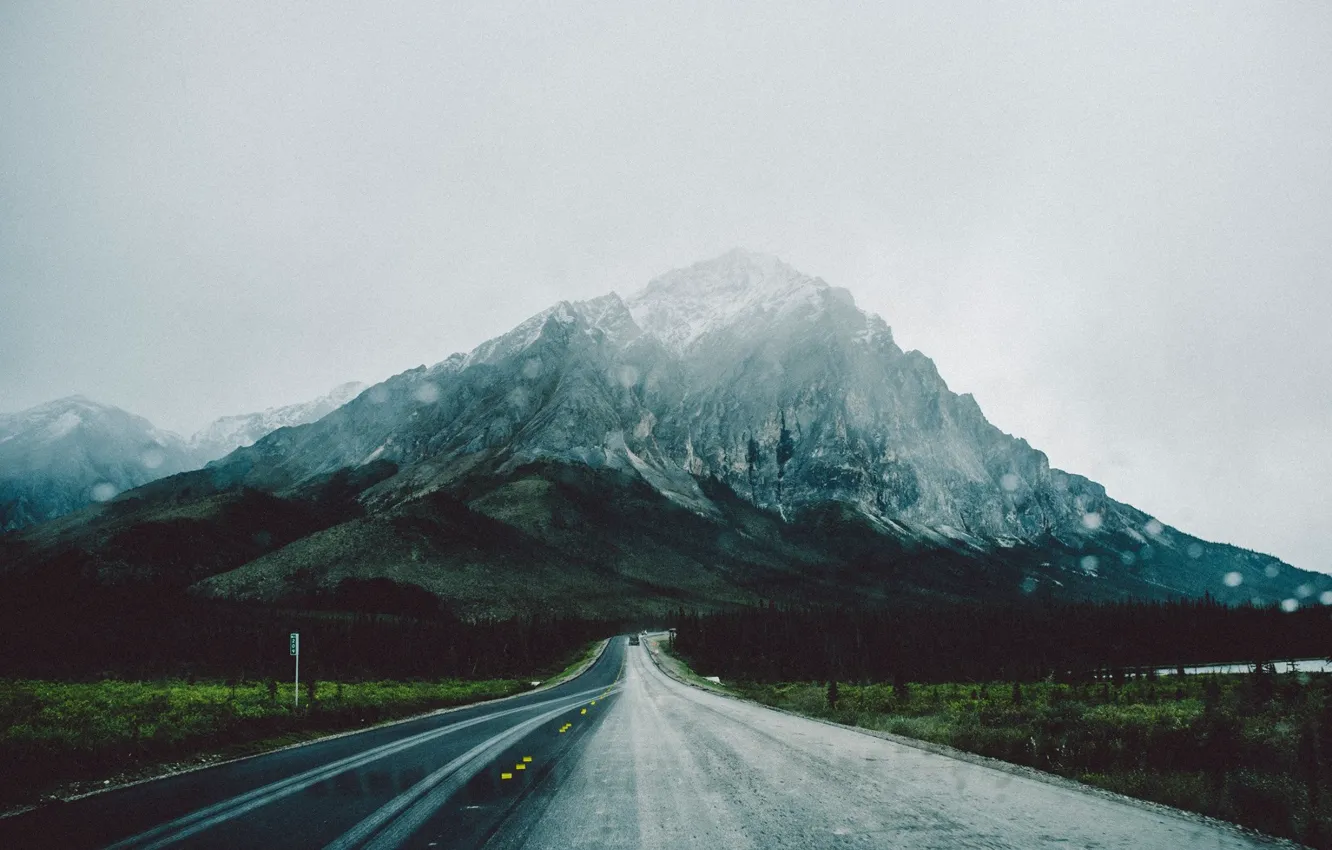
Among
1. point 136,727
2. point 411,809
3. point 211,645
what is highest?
point 411,809

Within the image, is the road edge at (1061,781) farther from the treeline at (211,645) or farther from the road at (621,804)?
the treeline at (211,645)

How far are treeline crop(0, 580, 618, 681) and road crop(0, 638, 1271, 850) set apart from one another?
39.6m

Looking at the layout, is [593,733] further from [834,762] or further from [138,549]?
[138,549]

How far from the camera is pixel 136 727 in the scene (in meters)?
17.3

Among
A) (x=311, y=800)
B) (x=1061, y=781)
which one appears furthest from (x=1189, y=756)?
(x=311, y=800)

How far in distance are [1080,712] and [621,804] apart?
1768cm

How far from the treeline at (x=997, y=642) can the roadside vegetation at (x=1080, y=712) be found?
0.55 m

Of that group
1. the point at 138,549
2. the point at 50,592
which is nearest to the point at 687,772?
the point at 50,592

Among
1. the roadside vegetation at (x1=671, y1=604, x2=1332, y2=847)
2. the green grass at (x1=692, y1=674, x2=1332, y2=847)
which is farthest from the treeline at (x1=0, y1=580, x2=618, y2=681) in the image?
the green grass at (x1=692, y1=674, x2=1332, y2=847)

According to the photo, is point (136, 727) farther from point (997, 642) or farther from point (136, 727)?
point (997, 642)

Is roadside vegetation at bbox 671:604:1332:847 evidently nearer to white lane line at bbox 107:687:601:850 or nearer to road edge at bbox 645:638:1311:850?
road edge at bbox 645:638:1311:850

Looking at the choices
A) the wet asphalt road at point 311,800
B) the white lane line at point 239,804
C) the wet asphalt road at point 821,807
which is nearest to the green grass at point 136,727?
the wet asphalt road at point 311,800

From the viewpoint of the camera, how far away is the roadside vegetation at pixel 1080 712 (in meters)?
10.4

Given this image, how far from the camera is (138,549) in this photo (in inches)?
7264
